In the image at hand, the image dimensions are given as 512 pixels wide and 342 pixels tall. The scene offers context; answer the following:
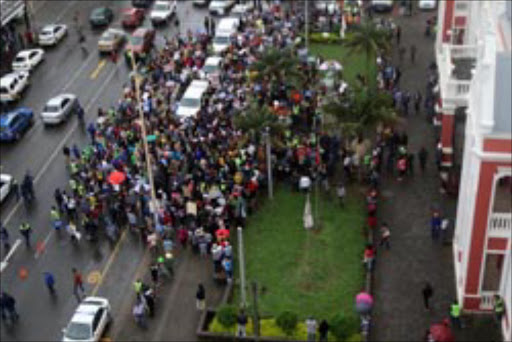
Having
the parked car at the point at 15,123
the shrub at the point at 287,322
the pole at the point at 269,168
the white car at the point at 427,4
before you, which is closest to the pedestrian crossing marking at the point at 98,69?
the parked car at the point at 15,123

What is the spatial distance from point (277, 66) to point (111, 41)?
16155 millimetres

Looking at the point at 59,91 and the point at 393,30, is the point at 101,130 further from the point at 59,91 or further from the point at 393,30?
the point at 393,30

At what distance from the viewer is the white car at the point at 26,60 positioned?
6303cm

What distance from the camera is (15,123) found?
177ft

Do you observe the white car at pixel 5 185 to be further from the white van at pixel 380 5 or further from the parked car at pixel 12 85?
the white van at pixel 380 5

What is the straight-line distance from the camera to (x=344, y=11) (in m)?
69.1

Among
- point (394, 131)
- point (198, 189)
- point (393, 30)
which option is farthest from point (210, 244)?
point (393, 30)

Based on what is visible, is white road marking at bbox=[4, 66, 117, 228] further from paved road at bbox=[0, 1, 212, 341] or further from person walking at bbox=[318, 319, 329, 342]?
person walking at bbox=[318, 319, 329, 342]

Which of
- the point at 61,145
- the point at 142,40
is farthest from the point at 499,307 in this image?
the point at 142,40

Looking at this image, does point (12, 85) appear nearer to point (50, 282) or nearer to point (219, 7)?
point (219, 7)

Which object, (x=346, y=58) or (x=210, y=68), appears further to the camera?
(x=346, y=58)

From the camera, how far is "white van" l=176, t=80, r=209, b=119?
53719 mm

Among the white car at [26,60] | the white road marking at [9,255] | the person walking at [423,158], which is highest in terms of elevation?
the white car at [26,60]

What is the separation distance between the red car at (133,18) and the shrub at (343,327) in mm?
41017
